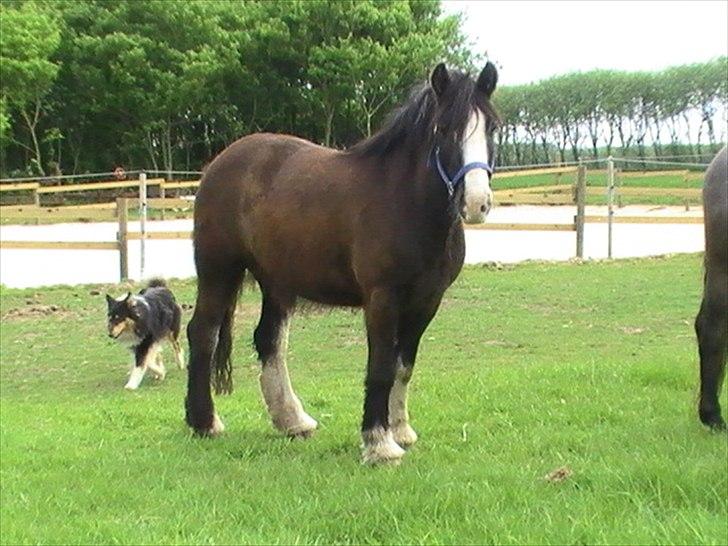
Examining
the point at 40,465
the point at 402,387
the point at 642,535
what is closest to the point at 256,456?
the point at 402,387

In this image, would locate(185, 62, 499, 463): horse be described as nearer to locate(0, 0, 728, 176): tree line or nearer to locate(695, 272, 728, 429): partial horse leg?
locate(695, 272, 728, 429): partial horse leg

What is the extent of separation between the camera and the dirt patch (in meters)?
12.6

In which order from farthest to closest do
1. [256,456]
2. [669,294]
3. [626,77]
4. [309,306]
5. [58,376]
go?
[626,77] < [669,294] < [58,376] < [309,306] < [256,456]

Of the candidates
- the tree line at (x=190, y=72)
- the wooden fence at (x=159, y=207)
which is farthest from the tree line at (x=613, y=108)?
the wooden fence at (x=159, y=207)

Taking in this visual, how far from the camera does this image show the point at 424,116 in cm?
470

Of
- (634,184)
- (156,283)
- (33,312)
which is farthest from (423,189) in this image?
(634,184)

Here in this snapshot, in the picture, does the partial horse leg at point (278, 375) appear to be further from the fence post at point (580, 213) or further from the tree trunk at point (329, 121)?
the tree trunk at point (329, 121)

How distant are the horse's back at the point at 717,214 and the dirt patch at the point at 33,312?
9.81 m

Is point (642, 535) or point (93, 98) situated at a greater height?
point (93, 98)

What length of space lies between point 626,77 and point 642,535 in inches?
1958

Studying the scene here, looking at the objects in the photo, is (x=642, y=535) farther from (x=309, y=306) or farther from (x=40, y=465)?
(x=40, y=465)

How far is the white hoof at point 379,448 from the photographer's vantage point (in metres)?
4.59

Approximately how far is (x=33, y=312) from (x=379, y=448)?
953cm

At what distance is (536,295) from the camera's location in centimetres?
1329
